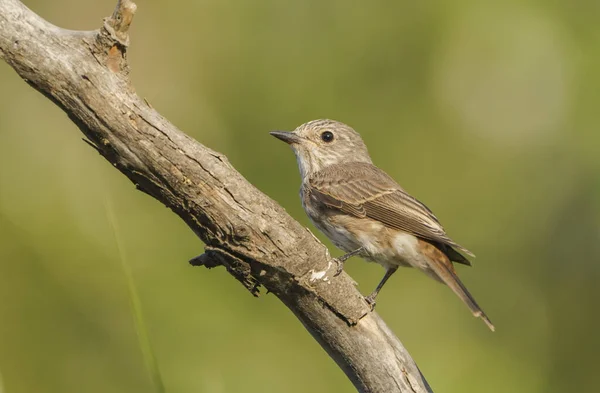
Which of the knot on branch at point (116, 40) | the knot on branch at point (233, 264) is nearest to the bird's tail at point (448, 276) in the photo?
the knot on branch at point (233, 264)

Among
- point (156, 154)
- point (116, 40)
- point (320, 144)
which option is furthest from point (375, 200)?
point (116, 40)

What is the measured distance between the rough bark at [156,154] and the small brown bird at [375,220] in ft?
3.51

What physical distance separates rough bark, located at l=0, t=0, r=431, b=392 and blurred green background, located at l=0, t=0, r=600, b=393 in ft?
7.98

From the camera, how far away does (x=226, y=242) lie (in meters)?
3.28

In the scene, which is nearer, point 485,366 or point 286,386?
point 286,386

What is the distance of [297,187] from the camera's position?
6.86m

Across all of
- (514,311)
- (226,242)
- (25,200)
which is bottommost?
(25,200)

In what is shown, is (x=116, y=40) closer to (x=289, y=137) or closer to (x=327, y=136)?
(x=289, y=137)

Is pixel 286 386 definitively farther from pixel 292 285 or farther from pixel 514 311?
pixel 292 285

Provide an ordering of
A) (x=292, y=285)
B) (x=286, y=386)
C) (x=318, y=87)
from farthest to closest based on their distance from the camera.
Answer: (x=318, y=87) < (x=286, y=386) < (x=292, y=285)

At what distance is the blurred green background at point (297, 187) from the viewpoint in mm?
6148

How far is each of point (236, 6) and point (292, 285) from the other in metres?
4.99

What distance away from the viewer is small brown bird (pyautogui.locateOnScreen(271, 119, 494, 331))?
472 centimetres

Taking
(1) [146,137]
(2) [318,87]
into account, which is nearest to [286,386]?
(2) [318,87]
